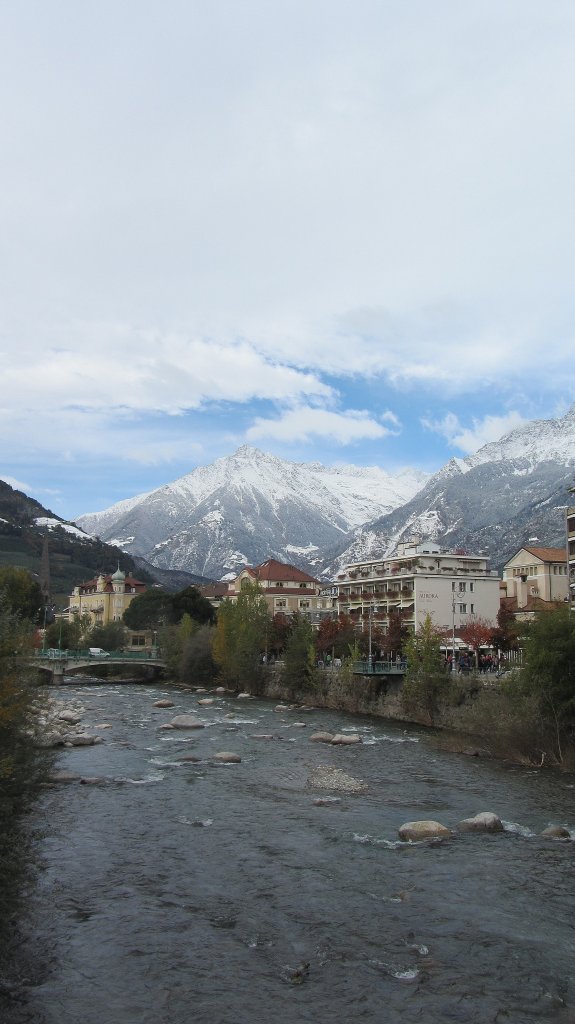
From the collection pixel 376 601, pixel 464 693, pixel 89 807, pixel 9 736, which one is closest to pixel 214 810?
pixel 89 807

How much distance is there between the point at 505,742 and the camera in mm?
45219

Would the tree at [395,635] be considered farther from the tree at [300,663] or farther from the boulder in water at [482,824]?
the boulder in water at [482,824]

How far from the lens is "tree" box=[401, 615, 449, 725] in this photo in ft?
209

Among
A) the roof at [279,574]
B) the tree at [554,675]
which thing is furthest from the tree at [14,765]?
the roof at [279,574]

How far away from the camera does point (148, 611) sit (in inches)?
6339

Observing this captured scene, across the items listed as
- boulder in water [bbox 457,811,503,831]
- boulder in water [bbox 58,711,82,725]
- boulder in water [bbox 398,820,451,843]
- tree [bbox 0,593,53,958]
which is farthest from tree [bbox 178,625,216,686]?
tree [bbox 0,593,53,958]

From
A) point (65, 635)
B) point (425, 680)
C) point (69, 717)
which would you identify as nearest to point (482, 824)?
point (425, 680)

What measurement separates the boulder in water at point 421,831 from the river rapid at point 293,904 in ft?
1.68

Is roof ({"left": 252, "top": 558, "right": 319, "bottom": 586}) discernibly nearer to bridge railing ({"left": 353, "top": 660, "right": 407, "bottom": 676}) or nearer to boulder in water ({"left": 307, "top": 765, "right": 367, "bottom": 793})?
bridge railing ({"left": 353, "top": 660, "right": 407, "bottom": 676})

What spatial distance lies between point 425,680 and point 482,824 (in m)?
36.1

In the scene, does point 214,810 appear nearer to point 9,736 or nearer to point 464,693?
point 9,736

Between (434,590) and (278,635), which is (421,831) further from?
(278,635)

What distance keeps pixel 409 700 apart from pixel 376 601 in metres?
45.7

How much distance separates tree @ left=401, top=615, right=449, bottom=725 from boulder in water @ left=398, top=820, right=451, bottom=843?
36.0 m
